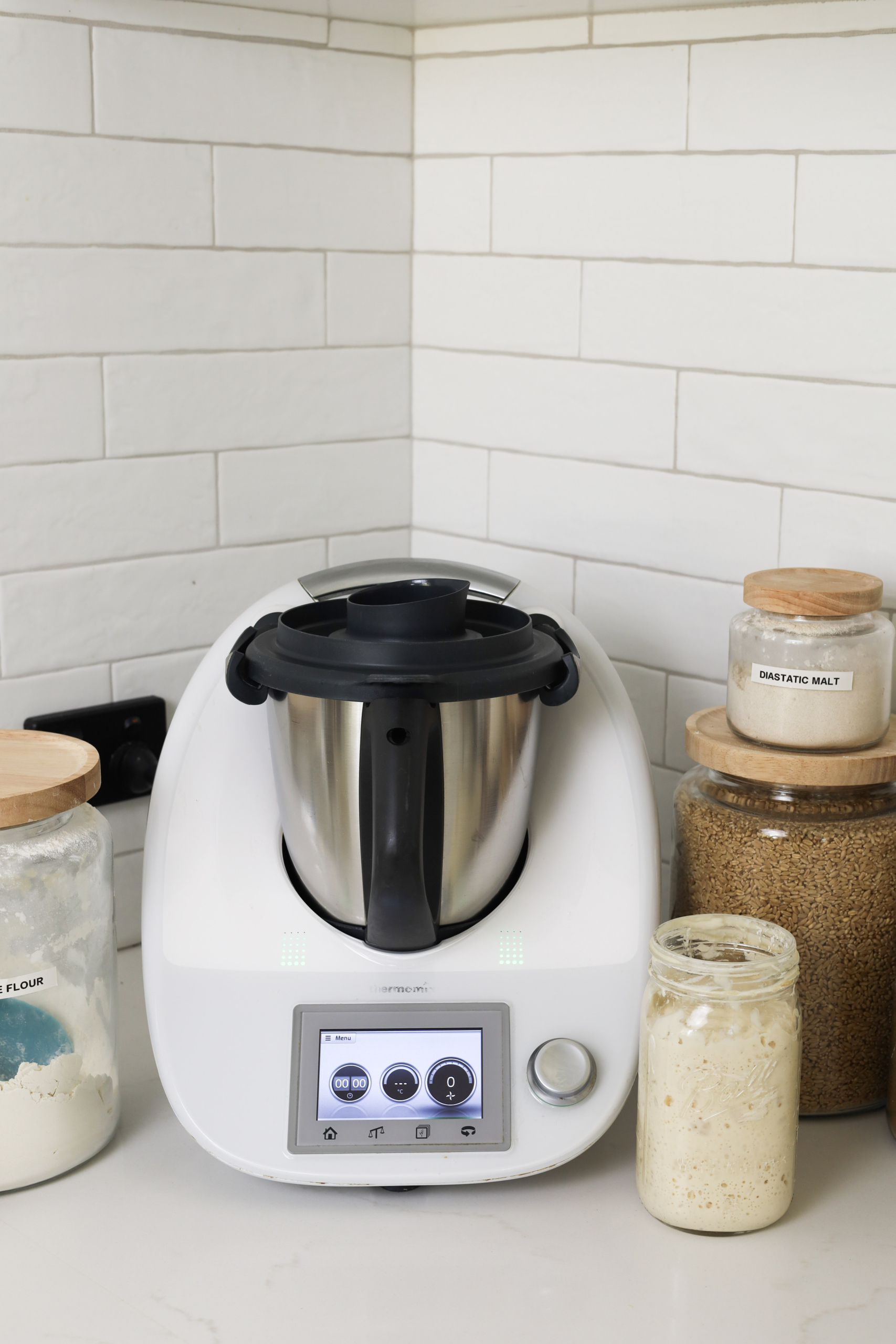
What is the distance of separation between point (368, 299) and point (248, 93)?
21 centimetres

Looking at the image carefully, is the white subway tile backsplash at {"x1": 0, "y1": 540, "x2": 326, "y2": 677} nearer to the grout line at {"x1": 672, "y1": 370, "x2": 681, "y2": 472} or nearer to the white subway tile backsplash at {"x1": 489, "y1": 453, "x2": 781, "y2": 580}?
the white subway tile backsplash at {"x1": 489, "y1": 453, "x2": 781, "y2": 580}

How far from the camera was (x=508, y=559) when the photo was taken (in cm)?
128

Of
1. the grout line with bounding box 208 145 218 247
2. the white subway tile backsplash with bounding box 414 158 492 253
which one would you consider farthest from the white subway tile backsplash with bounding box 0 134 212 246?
the white subway tile backsplash with bounding box 414 158 492 253

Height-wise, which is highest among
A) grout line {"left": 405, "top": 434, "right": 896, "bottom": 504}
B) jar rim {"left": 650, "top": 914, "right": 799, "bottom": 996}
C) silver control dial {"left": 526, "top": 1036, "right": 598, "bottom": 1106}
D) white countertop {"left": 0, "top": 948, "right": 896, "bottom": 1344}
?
grout line {"left": 405, "top": 434, "right": 896, "bottom": 504}

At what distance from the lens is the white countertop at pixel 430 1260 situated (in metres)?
0.72

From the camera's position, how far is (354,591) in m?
0.92

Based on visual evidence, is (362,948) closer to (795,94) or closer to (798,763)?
(798,763)

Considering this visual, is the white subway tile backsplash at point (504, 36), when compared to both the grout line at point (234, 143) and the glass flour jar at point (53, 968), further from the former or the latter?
the glass flour jar at point (53, 968)

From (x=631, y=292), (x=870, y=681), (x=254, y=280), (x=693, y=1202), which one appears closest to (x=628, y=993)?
(x=693, y=1202)

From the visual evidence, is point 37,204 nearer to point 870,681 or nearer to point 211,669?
point 211,669

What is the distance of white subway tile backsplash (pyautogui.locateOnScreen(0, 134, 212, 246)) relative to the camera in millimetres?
1028

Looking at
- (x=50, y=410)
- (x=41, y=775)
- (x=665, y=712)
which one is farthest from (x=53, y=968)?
(x=665, y=712)

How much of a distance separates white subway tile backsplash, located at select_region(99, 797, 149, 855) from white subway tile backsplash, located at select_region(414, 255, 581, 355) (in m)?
0.52

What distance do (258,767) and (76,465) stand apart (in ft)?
1.13
